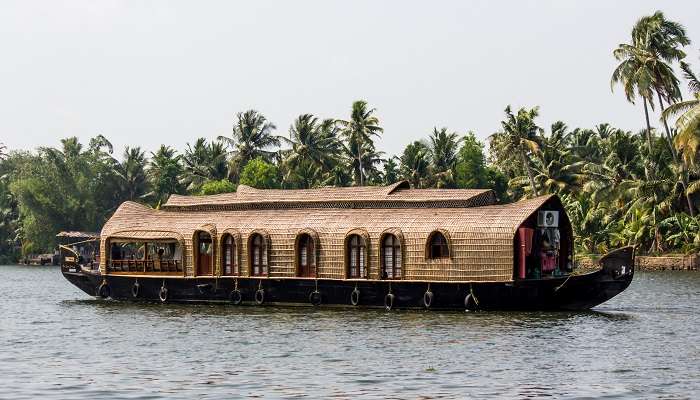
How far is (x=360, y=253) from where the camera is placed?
3195 cm

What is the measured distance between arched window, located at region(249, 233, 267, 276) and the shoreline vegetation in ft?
70.6

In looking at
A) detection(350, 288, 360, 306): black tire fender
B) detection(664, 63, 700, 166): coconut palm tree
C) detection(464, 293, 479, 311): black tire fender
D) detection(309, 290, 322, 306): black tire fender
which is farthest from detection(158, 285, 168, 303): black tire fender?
detection(664, 63, 700, 166): coconut palm tree

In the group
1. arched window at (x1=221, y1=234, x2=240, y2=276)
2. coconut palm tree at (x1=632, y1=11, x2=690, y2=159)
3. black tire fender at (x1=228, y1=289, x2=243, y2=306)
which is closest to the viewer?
black tire fender at (x1=228, y1=289, x2=243, y2=306)

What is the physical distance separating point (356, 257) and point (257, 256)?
10.5 feet

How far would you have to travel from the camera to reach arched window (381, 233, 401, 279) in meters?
31.4

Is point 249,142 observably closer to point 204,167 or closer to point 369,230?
point 204,167

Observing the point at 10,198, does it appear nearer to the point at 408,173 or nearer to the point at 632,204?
the point at 408,173

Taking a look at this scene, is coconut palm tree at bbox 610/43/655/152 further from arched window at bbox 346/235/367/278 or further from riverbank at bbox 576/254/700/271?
arched window at bbox 346/235/367/278

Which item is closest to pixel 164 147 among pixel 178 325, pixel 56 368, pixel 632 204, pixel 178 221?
pixel 632 204

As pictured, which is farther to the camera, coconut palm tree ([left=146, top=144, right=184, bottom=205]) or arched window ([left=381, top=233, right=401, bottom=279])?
coconut palm tree ([left=146, top=144, right=184, bottom=205])

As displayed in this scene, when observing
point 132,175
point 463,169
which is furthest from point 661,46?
point 132,175

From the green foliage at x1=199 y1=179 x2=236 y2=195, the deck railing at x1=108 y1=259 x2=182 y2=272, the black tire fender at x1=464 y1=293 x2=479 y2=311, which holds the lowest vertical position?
the black tire fender at x1=464 y1=293 x2=479 y2=311

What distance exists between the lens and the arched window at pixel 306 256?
107ft

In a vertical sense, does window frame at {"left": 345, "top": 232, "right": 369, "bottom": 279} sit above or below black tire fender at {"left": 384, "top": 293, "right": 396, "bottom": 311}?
above
